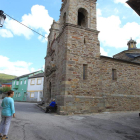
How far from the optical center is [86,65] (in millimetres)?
9461

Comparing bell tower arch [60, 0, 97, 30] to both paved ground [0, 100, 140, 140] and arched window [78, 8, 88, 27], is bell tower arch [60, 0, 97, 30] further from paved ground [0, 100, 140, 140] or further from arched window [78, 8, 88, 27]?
paved ground [0, 100, 140, 140]

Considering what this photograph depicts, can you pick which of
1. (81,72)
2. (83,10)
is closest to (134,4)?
(81,72)

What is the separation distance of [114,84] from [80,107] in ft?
12.9

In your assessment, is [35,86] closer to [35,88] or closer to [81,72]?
[35,88]

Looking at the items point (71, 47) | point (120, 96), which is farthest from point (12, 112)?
point (120, 96)

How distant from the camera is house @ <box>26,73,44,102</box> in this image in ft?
83.5

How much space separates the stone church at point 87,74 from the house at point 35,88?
51.3ft

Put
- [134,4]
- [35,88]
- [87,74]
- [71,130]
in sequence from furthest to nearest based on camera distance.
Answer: [35,88]
[87,74]
[134,4]
[71,130]

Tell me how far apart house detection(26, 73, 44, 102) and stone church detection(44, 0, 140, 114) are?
1562 centimetres

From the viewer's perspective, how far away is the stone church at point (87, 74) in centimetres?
853

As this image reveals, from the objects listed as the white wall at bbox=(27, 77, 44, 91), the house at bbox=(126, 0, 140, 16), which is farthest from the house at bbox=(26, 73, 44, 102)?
the house at bbox=(126, 0, 140, 16)

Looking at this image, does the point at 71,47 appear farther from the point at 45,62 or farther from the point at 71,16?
the point at 45,62

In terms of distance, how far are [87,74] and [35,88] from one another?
65.2ft

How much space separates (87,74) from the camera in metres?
9.25
